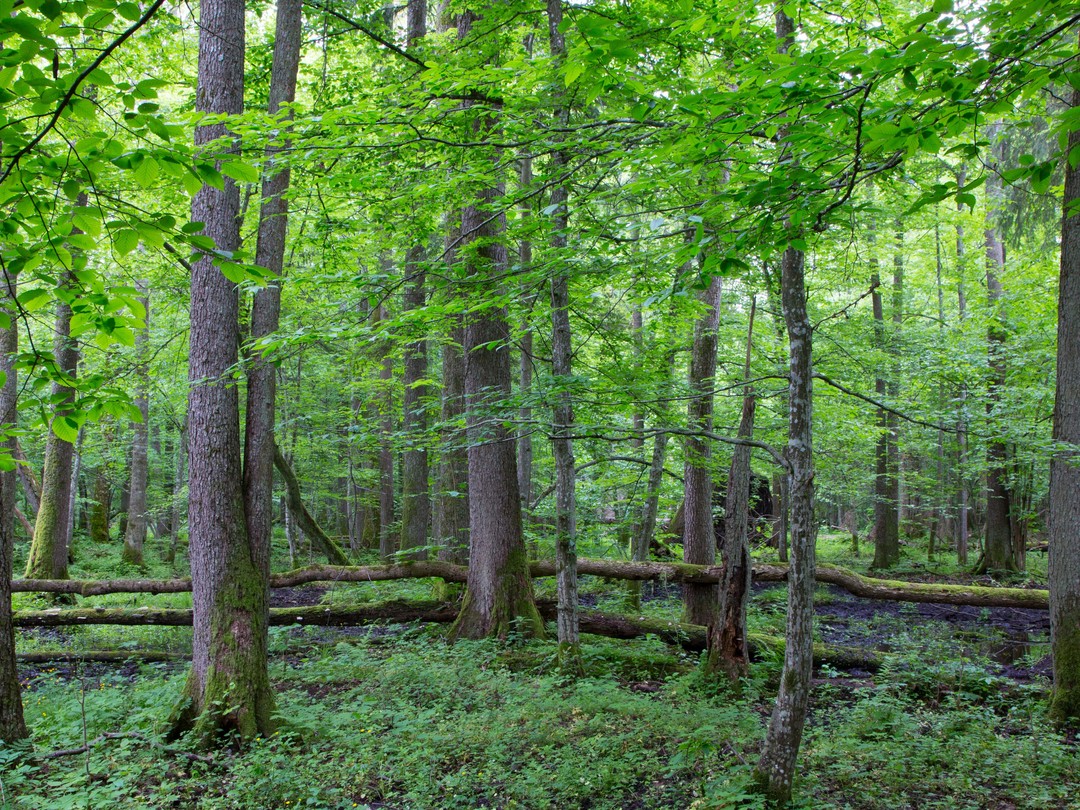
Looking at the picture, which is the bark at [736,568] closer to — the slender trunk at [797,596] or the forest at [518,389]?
the forest at [518,389]

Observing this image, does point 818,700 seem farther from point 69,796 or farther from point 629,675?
point 69,796

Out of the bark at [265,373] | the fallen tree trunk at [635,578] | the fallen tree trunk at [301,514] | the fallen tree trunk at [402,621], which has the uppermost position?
the bark at [265,373]

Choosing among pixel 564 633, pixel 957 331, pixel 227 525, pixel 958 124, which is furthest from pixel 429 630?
pixel 957 331

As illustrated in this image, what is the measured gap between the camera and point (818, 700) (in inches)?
288

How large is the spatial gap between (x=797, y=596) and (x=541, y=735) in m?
2.69

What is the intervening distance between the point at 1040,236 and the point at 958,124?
647 inches

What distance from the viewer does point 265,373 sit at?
6.34 meters

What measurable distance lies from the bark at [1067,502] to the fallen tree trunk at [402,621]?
2.18 meters

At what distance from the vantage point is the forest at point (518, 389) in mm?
2959

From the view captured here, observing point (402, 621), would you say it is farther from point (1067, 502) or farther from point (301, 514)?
point (1067, 502)

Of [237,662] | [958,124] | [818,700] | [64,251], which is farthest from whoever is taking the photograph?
[818,700]

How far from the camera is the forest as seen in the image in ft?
9.71

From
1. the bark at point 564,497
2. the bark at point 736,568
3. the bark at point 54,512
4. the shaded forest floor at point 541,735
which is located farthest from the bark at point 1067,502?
the bark at point 54,512

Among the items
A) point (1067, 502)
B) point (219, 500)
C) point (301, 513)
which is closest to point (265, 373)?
point (219, 500)
